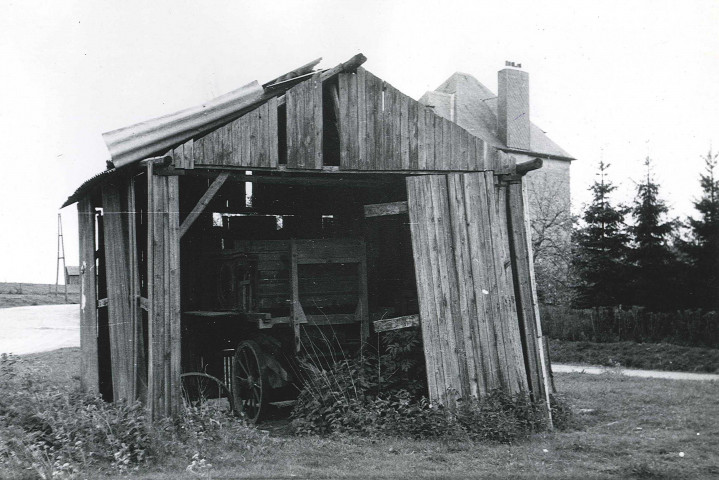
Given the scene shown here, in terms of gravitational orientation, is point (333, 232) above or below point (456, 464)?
above

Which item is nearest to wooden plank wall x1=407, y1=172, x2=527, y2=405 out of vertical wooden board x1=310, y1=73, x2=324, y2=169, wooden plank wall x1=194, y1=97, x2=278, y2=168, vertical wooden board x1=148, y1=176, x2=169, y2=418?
vertical wooden board x1=310, y1=73, x2=324, y2=169

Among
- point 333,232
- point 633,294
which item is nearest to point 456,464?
point 333,232

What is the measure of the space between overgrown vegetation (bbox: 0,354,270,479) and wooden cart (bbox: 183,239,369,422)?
186 centimetres

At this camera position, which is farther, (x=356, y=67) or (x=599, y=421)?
(x=599, y=421)

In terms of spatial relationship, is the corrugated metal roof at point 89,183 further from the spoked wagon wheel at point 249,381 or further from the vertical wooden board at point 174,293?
the spoked wagon wheel at point 249,381

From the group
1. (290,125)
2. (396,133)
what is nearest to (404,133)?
(396,133)

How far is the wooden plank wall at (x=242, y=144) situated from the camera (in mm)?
8727

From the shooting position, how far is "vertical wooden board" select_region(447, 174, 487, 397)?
31.1 ft

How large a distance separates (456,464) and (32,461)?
168 inches

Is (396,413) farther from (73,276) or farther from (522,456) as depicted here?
(73,276)

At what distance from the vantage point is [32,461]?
265 inches

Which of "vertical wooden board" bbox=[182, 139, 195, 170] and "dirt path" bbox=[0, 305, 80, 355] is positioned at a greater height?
"vertical wooden board" bbox=[182, 139, 195, 170]

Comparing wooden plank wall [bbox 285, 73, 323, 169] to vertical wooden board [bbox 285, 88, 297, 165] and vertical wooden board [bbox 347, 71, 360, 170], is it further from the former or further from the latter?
vertical wooden board [bbox 347, 71, 360, 170]

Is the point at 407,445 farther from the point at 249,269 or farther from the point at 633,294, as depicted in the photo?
the point at 633,294
